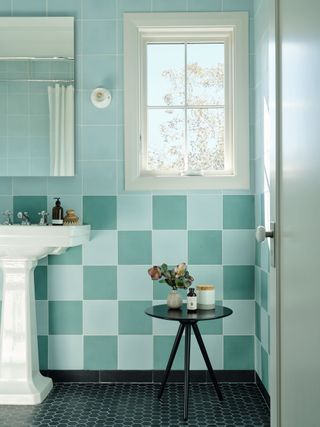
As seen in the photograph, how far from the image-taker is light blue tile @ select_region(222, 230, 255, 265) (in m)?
3.61

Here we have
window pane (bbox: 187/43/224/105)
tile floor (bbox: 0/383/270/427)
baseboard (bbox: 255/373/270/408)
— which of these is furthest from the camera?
window pane (bbox: 187/43/224/105)

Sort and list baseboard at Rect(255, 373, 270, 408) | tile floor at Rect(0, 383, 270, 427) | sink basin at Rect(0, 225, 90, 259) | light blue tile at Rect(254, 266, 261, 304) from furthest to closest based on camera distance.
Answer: light blue tile at Rect(254, 266, 261, 304) < baseboard at Rect(255, 373, 270, 408) < sink basin at Rect(0, 225, 90, 259) < tile floor at Rect(0, 383, 270, 427)

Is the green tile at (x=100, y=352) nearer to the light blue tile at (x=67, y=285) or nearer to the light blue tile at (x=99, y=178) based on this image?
the light blue tile at (x=67, y=285)

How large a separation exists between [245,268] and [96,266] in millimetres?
904

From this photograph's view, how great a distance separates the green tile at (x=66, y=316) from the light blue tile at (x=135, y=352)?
28cm

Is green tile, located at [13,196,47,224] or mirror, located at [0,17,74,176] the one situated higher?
mirror, located at [0,17,74,176]

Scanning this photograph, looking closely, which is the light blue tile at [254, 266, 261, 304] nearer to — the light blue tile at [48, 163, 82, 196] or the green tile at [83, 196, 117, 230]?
the green tile at [83, 196, 117, 230]

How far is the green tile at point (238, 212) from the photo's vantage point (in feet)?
11.8

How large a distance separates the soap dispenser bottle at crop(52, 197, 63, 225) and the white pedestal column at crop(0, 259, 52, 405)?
11.7 inches

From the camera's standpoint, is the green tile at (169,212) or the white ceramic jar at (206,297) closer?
the white ceramic jar at (206,297)

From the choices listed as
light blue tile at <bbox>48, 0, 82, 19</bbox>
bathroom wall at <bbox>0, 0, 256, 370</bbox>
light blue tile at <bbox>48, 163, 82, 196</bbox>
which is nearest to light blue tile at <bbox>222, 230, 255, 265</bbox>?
bathroom wall at <bbox>0, 0, 256, 370</bbox>

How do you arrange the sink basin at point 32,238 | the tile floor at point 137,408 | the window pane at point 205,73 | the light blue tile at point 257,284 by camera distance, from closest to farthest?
the tile floor at point 137,408, the sink basin at point 32,238, the light blue tile at point 257,284, the window pane at point 205,73

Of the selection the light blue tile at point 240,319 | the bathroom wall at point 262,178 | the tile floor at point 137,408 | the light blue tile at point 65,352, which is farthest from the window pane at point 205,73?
the tile floor at point 137,408

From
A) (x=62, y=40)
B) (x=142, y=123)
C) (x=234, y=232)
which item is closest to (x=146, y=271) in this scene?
(x=234, y=232)
